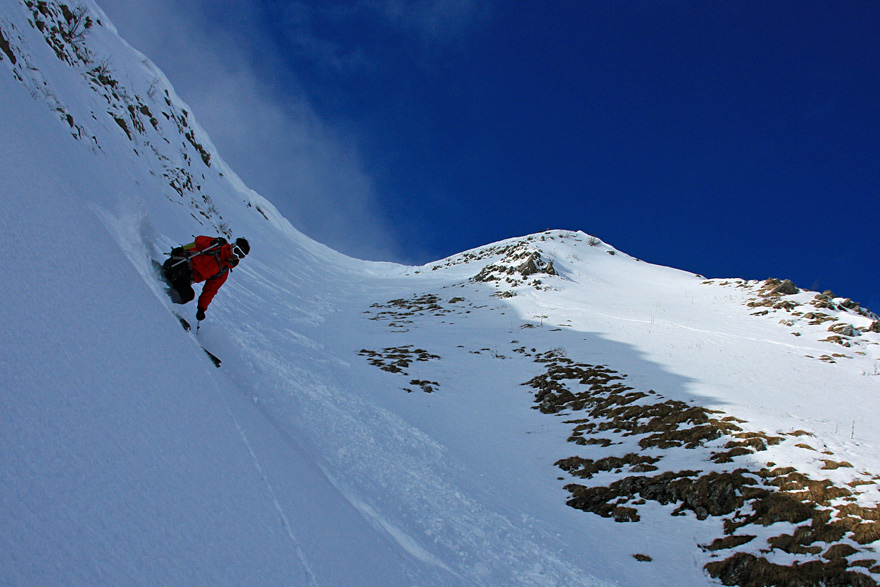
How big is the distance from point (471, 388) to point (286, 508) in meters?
11.6

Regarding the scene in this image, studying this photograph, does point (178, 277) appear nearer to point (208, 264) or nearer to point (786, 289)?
point (208, 264)

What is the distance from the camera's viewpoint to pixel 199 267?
5.82 metres

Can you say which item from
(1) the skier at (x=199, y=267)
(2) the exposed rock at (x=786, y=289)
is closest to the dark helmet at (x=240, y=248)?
(1) the skier at (x=199, y=267)

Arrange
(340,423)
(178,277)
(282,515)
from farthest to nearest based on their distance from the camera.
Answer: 1. (340,423)
2. (178,277)
3. (282,515)

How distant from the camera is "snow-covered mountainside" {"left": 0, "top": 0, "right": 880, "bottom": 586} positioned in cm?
173

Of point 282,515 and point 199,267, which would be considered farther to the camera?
point 199,267

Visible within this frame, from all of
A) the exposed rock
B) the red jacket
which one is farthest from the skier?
the exposed rock

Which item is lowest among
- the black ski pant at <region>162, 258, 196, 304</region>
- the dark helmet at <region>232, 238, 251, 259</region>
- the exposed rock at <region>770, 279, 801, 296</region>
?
the black ski pant at <region>162, 258, 196, 304</region>

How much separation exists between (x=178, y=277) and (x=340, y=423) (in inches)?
135

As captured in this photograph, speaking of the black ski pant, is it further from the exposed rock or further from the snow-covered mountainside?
the exposed rock

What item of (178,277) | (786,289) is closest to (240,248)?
(178,277)

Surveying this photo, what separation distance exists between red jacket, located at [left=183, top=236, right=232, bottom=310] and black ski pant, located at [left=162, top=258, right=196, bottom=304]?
0.30ft

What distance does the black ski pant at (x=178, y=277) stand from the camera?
5.61m

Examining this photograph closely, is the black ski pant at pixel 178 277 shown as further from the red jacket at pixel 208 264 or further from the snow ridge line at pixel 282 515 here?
the snow ridge line at pixel 282 515
